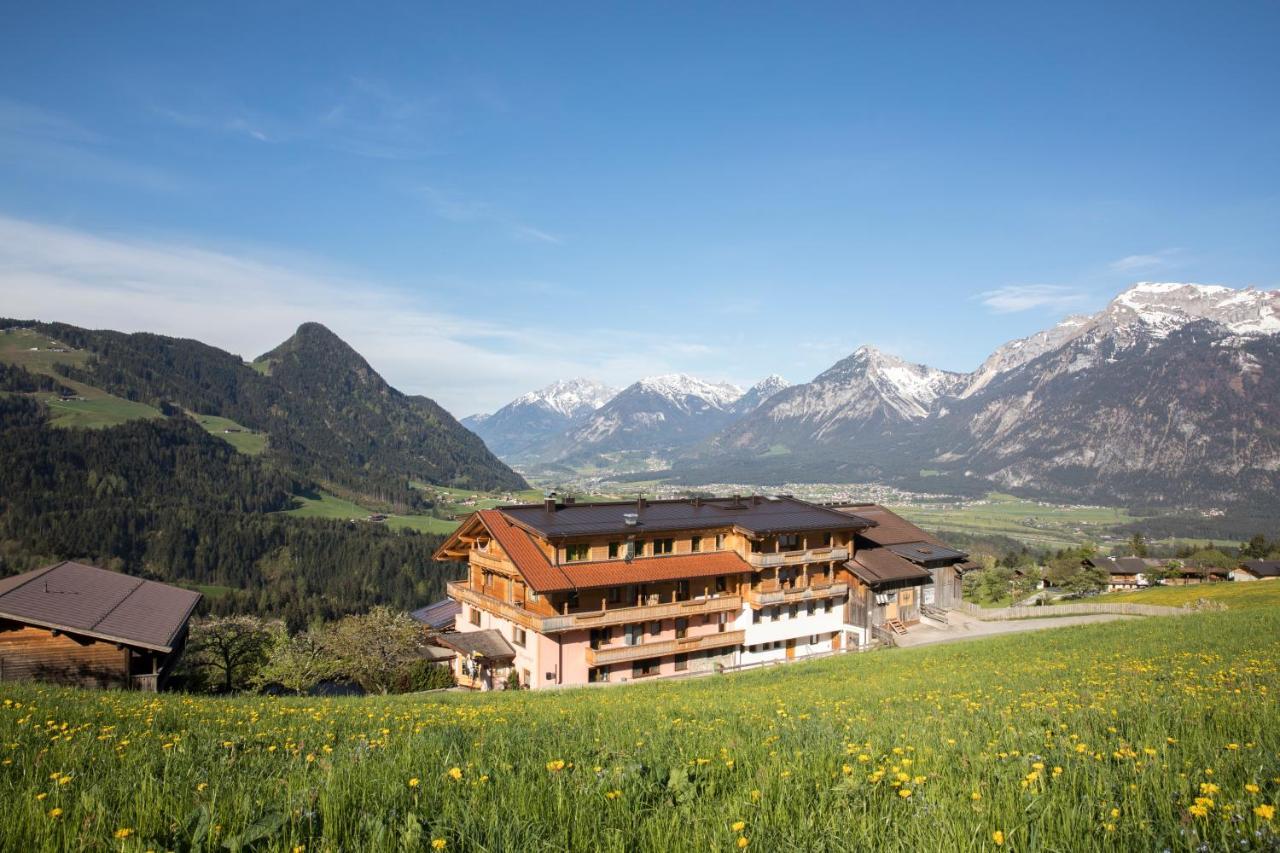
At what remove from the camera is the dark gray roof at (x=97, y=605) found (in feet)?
101

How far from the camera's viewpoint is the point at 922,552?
6481 cm

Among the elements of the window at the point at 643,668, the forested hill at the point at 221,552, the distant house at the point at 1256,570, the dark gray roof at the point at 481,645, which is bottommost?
the forested hill at the point at 221,552

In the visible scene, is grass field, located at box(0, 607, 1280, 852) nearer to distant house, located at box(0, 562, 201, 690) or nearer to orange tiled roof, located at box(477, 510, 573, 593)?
Result: distant house, located at box(0, 562, 201, 690)

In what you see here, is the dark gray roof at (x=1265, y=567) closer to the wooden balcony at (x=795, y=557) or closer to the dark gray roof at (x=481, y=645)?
the wooden balcony at (x=795, y=557)

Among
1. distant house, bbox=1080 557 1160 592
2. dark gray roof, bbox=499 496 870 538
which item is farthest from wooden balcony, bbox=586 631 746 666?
distant house, bbox=1080 557 1160 592

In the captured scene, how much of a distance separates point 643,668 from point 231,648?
29007 millimetres

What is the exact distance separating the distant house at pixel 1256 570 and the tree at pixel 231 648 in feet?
454

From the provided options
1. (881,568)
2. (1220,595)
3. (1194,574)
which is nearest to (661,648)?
(881,568)

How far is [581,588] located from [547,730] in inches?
1368

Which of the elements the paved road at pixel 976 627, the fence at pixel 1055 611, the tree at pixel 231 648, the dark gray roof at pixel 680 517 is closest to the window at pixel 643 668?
the dark gray roof at pixel 680 517

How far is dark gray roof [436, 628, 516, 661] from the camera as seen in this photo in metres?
45.0

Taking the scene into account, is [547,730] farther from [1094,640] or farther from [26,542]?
[26,542]

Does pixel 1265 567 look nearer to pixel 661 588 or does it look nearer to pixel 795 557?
pixel 795 557

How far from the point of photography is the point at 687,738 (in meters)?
8.39
